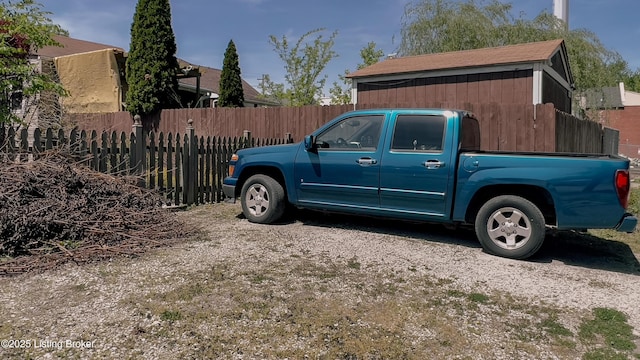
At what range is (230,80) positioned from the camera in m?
20.0

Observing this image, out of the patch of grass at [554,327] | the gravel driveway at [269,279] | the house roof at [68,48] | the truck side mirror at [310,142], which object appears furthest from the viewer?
the house roof at [68,48]

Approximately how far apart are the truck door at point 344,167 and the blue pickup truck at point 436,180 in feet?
0.05

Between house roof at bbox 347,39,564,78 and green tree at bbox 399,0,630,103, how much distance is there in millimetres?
7837

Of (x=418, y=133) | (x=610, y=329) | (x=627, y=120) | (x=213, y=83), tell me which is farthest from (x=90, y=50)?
(x=627, y=120)

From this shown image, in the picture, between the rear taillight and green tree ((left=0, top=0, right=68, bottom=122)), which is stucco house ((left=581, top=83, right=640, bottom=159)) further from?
green tree ((left=0, top=0, right=68, bottom=122))

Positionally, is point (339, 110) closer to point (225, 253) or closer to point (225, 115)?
point (225, 115)

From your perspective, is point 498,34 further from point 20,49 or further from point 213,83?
point 20,49

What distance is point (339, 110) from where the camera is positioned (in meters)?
11.3

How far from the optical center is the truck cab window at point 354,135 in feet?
19.7

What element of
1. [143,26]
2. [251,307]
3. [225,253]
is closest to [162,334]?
[251,307]

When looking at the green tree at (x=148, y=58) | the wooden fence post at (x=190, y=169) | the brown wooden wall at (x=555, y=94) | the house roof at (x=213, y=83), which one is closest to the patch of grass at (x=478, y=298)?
the wooden fence post at (x=190, y=169)

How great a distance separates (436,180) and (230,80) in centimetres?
1622

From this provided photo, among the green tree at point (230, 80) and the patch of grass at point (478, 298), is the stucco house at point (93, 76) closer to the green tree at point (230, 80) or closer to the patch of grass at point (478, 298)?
the green tree at point (230, 80)

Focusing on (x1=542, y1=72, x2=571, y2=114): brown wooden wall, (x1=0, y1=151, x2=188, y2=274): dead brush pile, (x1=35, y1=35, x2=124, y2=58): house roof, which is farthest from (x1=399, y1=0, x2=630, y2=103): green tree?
(x1=0, y1=151, x2=188, y2=274): dead brush pile
